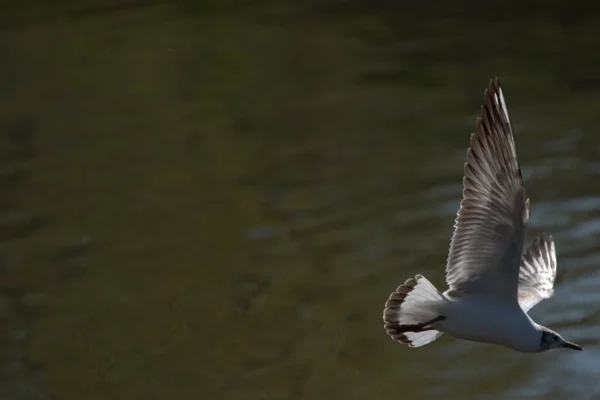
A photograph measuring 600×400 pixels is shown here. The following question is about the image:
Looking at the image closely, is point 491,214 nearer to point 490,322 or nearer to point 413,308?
point 490,322

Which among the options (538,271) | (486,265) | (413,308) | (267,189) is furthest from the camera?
(267,189)

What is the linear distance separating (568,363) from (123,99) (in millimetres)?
6083

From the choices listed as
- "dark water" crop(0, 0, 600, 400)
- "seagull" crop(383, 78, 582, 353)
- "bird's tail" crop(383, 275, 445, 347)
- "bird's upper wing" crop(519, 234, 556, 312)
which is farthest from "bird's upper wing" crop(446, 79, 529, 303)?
"dark water" crop(0, 0, 600, 400)

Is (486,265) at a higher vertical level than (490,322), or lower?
higher

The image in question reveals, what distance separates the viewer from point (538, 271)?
517 cm

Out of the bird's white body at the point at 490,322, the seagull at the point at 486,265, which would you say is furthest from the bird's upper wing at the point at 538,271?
the bird's white body at the point at 490,322

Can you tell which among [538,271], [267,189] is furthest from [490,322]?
[267,189]

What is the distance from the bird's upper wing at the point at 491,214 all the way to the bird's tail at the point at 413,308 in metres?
0.10

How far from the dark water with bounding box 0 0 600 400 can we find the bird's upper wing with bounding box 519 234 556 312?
1.19m

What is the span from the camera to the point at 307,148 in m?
9.75

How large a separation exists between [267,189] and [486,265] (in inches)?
183

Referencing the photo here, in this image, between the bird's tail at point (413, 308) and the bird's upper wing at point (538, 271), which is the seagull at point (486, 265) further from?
the bird's upper wing at point (538, 271)

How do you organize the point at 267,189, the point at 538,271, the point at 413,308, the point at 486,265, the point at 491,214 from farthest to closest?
the point at 267,189
the point at 538,271
the point at 413,308
the point at 486,265
the point at 491,214

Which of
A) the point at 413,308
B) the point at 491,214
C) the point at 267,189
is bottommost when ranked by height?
the point at 267,189
